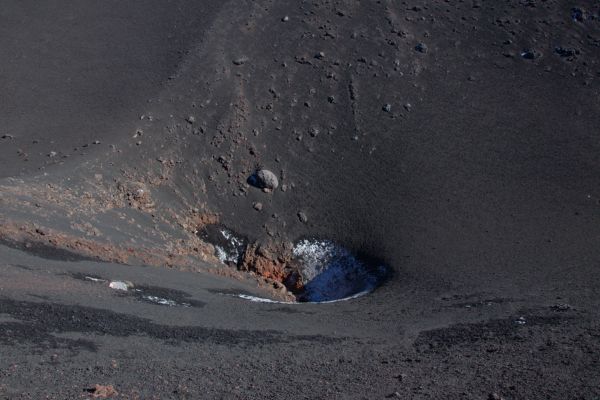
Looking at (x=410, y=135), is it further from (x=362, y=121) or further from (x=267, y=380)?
(x=267, y=380)

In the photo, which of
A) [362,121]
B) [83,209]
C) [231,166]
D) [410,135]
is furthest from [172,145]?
[410,135]

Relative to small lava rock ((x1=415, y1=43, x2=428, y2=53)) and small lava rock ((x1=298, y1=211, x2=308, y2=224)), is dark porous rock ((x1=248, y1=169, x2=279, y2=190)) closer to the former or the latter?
small lava rock ((x1=298, y1=211, x2=308, y2=224))

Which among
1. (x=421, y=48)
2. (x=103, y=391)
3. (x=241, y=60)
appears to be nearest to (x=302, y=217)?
(x=241, y=60)

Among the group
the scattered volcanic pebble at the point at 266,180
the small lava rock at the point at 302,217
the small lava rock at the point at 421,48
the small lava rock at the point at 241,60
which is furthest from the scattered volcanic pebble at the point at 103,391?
the small lava rock at the point at 421,48

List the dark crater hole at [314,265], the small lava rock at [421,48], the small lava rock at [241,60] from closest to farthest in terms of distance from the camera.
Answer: the dark crater hole at [314,265] < the small lava rock at [241,60] < the small lava rock at [421,48]

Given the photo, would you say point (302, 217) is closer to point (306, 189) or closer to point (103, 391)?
point (306, 189)

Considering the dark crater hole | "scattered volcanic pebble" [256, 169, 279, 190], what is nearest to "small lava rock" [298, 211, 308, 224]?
the dark crater hole

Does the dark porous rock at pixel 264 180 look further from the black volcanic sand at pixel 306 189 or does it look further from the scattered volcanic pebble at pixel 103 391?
the scattered volcanic pebble at pixel 103 391
